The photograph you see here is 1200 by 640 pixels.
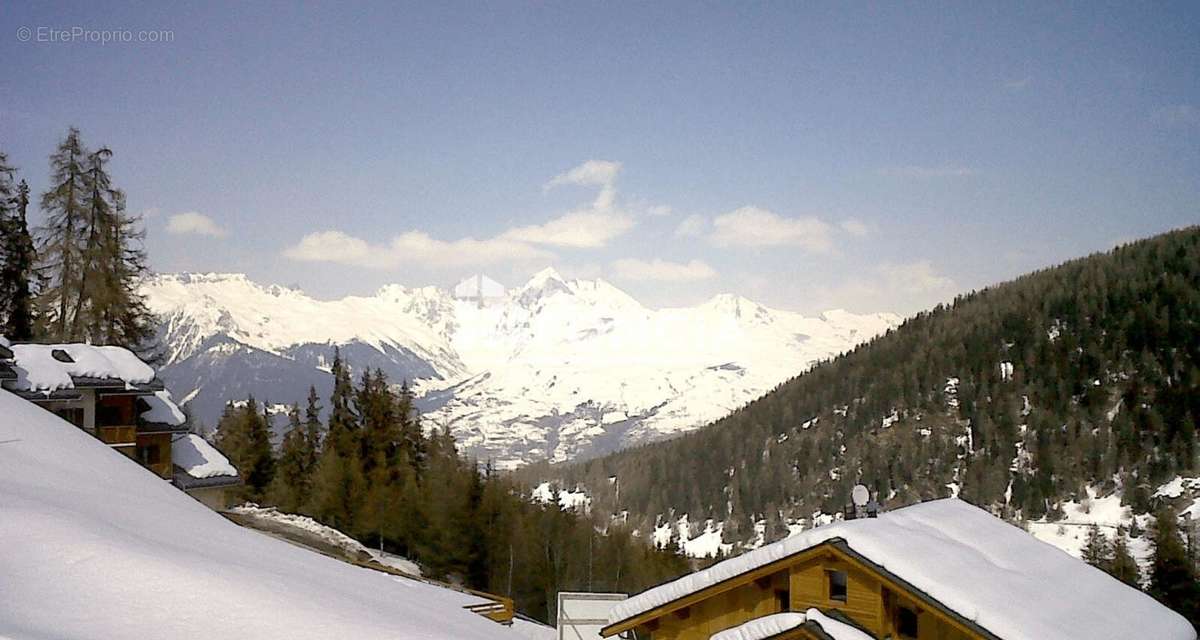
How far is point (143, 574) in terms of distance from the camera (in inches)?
276

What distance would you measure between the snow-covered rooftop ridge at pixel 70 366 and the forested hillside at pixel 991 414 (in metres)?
117

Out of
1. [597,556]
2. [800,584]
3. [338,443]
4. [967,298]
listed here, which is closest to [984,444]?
[967,298]

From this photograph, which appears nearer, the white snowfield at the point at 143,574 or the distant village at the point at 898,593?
the white snowfield at the point at 143,574

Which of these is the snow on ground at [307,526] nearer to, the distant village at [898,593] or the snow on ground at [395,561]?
the snow on ground at [395,561]

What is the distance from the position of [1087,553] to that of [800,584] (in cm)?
6382

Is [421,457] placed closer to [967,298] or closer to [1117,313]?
[1117,313]

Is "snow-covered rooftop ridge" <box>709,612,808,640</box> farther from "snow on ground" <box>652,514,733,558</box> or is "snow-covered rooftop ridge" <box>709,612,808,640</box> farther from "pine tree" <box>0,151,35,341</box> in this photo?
"snow on ground" <box>652,514,733,558</box>

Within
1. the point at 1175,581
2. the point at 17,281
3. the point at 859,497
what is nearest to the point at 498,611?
the point at 859,497

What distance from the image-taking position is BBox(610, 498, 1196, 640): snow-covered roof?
12602 millimetres

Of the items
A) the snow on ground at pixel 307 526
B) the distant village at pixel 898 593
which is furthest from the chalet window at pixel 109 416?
the distant village at pixel 898 593

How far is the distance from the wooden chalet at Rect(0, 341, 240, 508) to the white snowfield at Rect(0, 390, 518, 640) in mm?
17926

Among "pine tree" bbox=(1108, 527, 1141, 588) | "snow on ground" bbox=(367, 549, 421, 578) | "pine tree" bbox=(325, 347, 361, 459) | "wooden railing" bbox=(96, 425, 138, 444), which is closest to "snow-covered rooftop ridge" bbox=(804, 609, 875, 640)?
"wooden railing" bbox=(96, 425, 138, 444)

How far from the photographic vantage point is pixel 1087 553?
68.2 metres

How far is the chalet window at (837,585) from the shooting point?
1412cm
